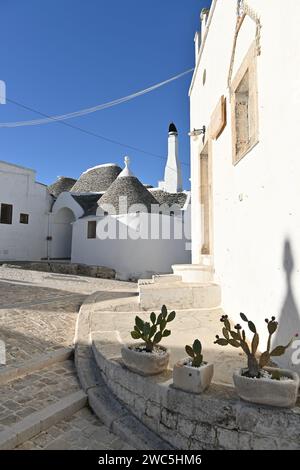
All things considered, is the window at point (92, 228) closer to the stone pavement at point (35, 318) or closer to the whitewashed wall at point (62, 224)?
the whitewashed wall at point (62, 224)

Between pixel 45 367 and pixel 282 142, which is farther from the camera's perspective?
pixel 45 367

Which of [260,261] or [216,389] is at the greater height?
[260,261]

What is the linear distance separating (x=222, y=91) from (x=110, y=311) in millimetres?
5012

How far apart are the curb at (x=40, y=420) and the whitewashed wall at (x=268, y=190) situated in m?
2.32

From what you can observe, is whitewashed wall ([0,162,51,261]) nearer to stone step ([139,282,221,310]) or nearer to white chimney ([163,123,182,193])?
white chimney ([163,123,182,193])

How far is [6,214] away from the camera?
2111cm

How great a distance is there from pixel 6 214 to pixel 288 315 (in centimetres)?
2159

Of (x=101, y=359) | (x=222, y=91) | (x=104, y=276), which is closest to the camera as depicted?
(x=101, y=359)

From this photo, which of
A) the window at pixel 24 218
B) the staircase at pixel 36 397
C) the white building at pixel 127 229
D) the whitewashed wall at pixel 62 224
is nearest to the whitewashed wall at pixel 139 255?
the white building at pixel 127 229

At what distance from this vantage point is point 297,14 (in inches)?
116

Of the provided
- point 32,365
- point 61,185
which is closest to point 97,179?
point 61,185

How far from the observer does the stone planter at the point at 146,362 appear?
287cm
